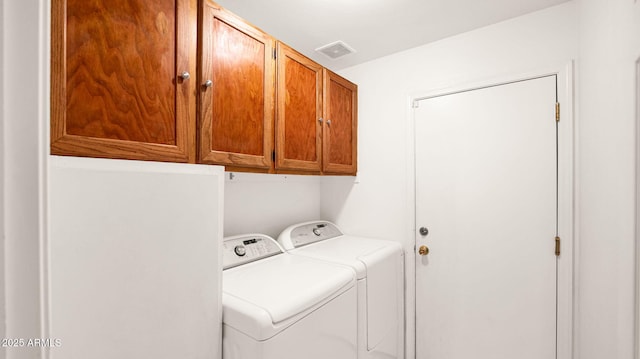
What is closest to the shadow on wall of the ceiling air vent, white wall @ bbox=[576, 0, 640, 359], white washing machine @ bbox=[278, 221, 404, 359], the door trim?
white washing machine @ bbox=[278, 221, 404, 359]

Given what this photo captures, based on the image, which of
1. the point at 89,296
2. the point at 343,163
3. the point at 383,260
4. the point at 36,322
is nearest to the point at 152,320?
the point at 89,296

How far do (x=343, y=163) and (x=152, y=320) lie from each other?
165cm

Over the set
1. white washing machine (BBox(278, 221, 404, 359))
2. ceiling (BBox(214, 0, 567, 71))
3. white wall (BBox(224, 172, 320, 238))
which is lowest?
white washing machine (BBox(278, 221, 404, 359))

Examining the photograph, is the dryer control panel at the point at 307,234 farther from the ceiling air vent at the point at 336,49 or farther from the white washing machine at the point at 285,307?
the ceiling air vent at the point at 336,49

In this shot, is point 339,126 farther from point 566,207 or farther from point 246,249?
point 566,207

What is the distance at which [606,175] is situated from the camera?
1.14m

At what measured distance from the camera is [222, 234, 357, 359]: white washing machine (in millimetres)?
1036

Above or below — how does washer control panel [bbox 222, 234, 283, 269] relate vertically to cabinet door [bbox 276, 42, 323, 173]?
below

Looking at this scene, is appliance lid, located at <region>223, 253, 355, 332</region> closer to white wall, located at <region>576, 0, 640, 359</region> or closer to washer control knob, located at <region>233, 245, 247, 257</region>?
washer control knob, located at <region>233, 245, 247, 257</region>

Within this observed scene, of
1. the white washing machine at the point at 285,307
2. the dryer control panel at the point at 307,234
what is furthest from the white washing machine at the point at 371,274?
the white washing machine at the point at 285,307

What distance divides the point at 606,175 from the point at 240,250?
1769mm

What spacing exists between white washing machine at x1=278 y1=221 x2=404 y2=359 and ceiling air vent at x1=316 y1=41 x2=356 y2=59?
1361 mm

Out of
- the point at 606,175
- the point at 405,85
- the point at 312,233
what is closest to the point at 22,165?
the point at 606,175

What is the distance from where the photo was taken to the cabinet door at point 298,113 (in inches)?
64.9
